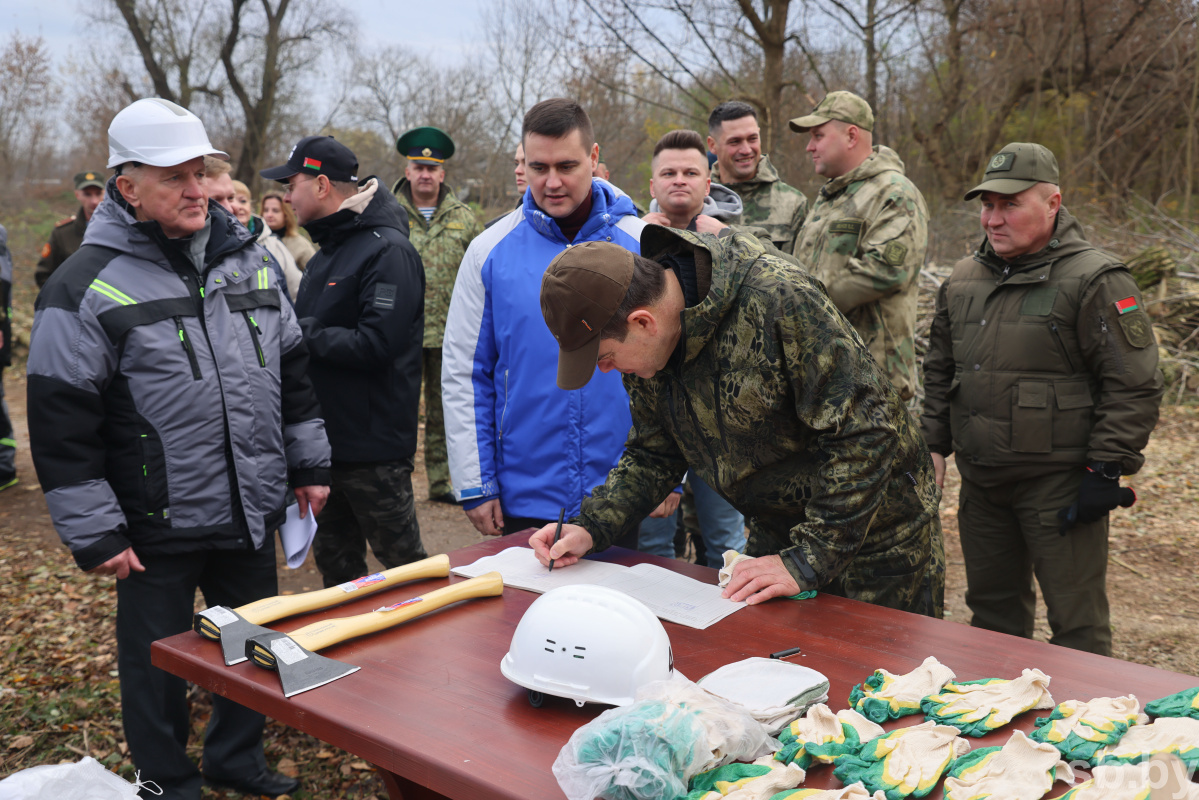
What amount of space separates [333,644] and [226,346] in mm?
1179

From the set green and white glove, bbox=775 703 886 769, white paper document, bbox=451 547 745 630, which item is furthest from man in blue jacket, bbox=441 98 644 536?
green and white glove, bbox=775 703 886 769

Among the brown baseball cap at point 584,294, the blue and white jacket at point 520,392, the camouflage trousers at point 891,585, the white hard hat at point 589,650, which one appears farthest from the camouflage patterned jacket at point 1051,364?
the white hard hat at point 589,650

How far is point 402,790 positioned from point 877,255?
2748mm

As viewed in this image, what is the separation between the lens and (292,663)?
1680 mm

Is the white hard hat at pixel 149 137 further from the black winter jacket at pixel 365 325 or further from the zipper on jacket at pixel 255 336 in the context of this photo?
the black winter jacket at pixel 365 325

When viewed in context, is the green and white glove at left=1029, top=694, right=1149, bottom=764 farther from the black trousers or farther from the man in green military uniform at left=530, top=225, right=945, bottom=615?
the black trousers

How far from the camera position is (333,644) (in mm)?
1832

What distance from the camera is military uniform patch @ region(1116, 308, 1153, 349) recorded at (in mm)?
2895

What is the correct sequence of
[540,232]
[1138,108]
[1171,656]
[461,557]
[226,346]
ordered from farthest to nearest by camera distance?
[1138,108]
[1171,656]
[540,232]
[226,346]
[461,557]

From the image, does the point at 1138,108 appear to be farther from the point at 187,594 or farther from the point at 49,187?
the point at 49,187

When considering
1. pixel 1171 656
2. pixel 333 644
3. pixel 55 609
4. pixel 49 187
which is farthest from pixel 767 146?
pixel 49 187

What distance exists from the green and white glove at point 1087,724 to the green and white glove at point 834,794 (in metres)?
0.32

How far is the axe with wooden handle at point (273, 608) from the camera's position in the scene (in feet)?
5.94

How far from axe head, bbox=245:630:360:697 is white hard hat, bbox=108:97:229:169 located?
1466 millimetres
